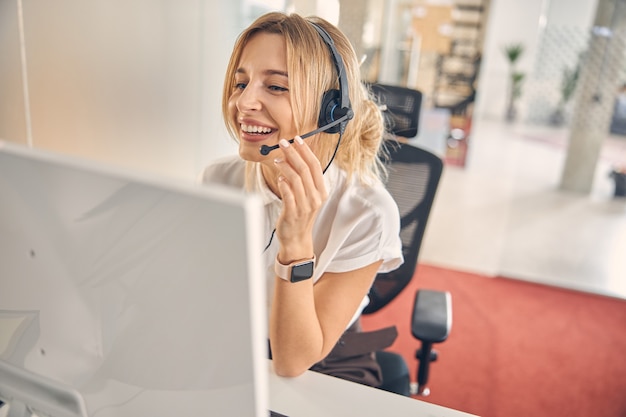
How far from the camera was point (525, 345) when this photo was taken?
2.27 metres

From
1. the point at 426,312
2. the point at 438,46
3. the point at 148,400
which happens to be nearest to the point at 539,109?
the point at 438,46

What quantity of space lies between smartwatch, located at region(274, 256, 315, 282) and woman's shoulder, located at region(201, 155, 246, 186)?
0.43 metres

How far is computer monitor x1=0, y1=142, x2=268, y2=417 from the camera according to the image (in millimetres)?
401

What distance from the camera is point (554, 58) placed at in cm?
341

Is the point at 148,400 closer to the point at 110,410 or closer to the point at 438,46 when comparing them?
the point at 110,410

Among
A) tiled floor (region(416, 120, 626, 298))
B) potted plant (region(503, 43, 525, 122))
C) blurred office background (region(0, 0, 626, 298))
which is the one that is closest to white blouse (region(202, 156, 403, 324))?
blurred office background (region(0, 0, 626, 298))

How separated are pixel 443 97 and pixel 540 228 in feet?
12.9

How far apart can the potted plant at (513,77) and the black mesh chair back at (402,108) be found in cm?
703

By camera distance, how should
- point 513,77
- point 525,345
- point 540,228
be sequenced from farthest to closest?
point 513,77 < point 540,228 < point 525,345

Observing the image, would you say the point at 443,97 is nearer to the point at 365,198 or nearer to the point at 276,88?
the point at 365,198

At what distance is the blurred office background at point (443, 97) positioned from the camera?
1.11 metres

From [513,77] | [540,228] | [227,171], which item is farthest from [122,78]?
[513,77]

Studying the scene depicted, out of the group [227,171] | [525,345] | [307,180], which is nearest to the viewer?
[307,180]

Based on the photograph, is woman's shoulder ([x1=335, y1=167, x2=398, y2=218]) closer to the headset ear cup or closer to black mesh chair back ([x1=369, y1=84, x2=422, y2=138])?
the headset ear cup
